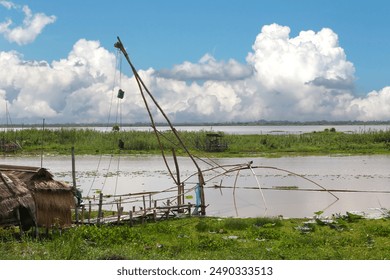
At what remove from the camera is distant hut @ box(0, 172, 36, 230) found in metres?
12.1

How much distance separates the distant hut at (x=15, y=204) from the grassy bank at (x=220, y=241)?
Result: 34 centimetres

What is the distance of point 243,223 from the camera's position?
14758 mm

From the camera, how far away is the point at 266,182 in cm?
2733

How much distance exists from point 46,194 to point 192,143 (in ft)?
114

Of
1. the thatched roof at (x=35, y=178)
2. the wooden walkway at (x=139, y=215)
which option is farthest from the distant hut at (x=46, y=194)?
the wooden walkway at (x=139, y=215)

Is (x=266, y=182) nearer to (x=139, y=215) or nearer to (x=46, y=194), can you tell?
(x=139, y=215)

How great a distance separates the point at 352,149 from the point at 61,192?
37378 millimetres

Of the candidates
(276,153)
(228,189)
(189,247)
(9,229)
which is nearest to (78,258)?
(189,247)

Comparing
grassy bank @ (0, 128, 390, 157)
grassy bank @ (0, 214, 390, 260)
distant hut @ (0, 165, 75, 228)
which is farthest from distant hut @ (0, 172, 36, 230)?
grassy bank @ (0, 128, 390, 157)

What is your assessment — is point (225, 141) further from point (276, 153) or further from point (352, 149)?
point (352, 149)

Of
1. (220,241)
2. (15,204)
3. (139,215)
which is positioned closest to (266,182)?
(139,215)

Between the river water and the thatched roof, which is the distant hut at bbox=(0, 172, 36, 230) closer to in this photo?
the thatched roof

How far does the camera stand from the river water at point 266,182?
19.4 meters

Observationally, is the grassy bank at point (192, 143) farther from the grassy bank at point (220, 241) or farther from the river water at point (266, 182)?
the grassy bank at point (220, 241)
